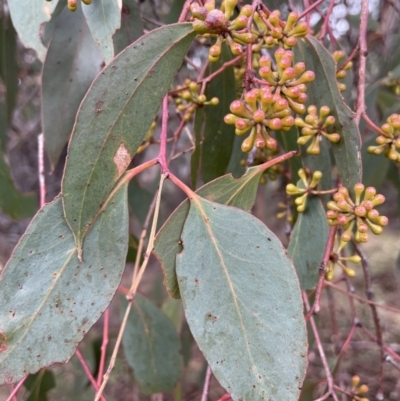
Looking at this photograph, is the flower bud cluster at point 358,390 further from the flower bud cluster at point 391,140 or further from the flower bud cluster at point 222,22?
the flower bud cluster at point 222,22

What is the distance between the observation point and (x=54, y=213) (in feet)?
2.35

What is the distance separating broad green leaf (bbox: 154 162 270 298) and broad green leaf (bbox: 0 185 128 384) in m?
0.06

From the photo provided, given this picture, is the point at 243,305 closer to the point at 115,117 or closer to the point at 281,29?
the point at 115,117

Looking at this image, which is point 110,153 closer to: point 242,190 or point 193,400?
point 242,190

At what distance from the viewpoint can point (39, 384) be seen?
5.22 feet

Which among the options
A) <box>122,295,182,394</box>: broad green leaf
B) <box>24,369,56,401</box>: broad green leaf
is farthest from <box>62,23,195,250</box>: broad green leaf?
<box>24,369,56,401</box>: broad green leaf

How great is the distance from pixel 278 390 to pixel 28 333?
36 cm

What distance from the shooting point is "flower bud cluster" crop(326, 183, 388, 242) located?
76 centimetres

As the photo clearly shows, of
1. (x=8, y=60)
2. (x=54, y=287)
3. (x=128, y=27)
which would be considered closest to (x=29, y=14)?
(x=128, y=27)

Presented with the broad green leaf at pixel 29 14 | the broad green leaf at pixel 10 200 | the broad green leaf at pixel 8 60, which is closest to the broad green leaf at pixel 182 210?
the broad green leaf at pixel 29 14

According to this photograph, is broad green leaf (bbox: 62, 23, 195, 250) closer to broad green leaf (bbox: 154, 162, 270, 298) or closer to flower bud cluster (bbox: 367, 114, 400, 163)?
broad green leaf (bbox: 154, 162, 270, 298)

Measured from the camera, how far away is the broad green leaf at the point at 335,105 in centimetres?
80

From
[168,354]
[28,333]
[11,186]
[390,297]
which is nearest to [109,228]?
[28,333]

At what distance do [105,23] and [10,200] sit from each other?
67 centimetres
